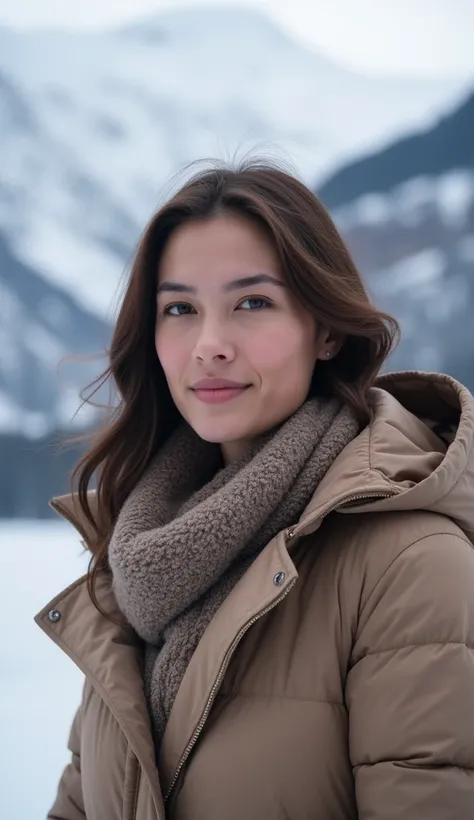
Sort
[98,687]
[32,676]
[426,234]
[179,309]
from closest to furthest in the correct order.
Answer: [98,687] → [179,309] → [32,676] → [426,234]

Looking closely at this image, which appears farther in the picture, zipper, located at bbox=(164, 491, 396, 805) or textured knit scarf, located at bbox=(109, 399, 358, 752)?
textured knit scarf, located at bbox=(109, 399, 358, 752)

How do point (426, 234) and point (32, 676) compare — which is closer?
point (32, 676)

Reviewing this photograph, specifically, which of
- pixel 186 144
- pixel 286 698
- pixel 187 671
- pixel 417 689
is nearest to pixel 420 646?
pixel 417 689

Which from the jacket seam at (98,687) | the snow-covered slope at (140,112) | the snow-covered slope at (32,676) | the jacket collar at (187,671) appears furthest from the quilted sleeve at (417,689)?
the snow-covered slope at (140,112)

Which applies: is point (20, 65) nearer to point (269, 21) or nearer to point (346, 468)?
point (269, 21)

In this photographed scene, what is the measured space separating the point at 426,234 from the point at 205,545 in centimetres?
155

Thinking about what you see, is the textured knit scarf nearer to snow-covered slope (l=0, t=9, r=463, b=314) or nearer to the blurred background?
the blurred background

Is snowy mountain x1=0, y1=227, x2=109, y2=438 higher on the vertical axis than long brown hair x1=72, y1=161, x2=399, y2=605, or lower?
higher

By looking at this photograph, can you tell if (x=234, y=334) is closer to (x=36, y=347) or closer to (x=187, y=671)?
(x=187, y=671)

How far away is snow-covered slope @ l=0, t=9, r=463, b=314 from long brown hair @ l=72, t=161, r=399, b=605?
3.67ft

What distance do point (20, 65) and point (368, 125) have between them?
97 cm

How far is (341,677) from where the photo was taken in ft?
3.10

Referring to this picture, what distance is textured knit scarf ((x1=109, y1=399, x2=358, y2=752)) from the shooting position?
1.04 metres

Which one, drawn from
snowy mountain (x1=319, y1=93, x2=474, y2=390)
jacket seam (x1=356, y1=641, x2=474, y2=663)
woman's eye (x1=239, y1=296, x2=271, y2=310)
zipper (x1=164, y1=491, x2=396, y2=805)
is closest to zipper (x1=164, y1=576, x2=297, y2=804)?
zipper (x1=164, y1=491, x2=396, y2=805)
